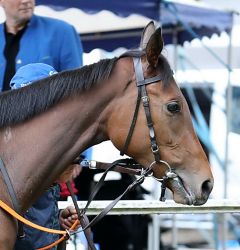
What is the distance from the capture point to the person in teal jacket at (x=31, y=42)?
5.10 metres

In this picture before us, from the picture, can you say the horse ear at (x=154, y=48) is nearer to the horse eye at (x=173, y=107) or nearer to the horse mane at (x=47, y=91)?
the horse mane at (x=47, y=91)

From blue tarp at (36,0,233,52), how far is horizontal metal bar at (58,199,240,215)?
2.35 metres

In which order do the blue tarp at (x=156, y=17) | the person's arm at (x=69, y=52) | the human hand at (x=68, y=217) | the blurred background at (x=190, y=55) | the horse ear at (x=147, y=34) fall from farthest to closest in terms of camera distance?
the blurred background at (x=190, y=55) → the blue tarp at (x=156, y=17) → the person's arm at (x=69, y=52) → the human hand at (x=68, y=217) → the horse ear at (x=147, y=34)

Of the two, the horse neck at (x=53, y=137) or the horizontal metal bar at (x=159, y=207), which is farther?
the horizontal metal bar at (x=159, y=207)

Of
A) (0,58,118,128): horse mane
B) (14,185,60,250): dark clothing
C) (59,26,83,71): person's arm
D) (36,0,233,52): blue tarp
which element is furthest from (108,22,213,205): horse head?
(36,0,233,52): blue tarp

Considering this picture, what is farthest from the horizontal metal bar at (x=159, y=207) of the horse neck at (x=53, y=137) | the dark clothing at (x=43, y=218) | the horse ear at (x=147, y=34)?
the horse ear at (x=147, y=34)

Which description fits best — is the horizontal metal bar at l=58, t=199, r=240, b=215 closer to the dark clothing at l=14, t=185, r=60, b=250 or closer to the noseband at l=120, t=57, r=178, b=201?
the dark clothing at l=14, t=185, r=60, b=250

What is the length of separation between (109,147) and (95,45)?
1138mm

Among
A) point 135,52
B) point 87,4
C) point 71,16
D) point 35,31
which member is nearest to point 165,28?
point 71,16

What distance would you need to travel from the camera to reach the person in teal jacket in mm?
5098

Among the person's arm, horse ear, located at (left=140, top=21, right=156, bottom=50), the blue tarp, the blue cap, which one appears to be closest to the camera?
horse ear, located at (left=140, top=21, right=156, bottom=50)

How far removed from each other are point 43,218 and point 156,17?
3345 millimetres

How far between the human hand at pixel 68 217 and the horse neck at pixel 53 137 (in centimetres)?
56

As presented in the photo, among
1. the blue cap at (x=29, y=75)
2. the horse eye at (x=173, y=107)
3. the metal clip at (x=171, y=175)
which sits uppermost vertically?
the blue cap at (x=29, y=75)
